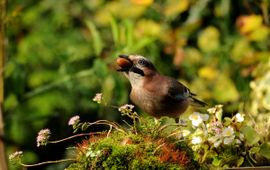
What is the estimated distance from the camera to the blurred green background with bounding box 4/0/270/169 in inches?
196

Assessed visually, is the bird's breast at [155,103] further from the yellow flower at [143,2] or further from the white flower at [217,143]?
the yellow flower at [143,2]

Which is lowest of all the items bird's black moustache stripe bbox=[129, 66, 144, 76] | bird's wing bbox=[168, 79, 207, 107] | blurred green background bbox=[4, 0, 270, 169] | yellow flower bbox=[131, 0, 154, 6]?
blurred green background bbox=[4, 0, 270, 169]

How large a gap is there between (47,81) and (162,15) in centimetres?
107

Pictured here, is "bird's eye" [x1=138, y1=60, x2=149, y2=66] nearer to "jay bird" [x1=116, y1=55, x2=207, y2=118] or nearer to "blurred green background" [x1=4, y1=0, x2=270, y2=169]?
"jay bird" [x1=116, y1=55, x2=207, y2=118]

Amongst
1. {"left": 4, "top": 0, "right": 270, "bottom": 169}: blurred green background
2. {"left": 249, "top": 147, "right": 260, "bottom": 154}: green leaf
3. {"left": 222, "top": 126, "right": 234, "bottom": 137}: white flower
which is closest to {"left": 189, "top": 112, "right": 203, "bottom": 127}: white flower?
{"left": 222, "top": 126, "right": 234, "bottom": 137}: white flower

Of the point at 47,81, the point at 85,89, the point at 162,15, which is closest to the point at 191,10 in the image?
the point at 162,15

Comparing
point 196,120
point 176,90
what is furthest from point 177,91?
point 196,120

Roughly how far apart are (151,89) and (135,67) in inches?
4.3

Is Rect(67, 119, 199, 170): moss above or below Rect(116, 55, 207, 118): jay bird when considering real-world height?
below

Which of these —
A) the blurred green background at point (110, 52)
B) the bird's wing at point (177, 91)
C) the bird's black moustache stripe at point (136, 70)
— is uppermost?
the bird's black moustache stripe at point (136, 70)

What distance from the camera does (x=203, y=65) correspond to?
574 cm

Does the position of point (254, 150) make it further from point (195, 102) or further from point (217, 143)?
point (195, 102)

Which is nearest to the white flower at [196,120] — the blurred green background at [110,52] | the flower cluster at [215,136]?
the flower cluster at [215,136]

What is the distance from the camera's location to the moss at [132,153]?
7.90ft
